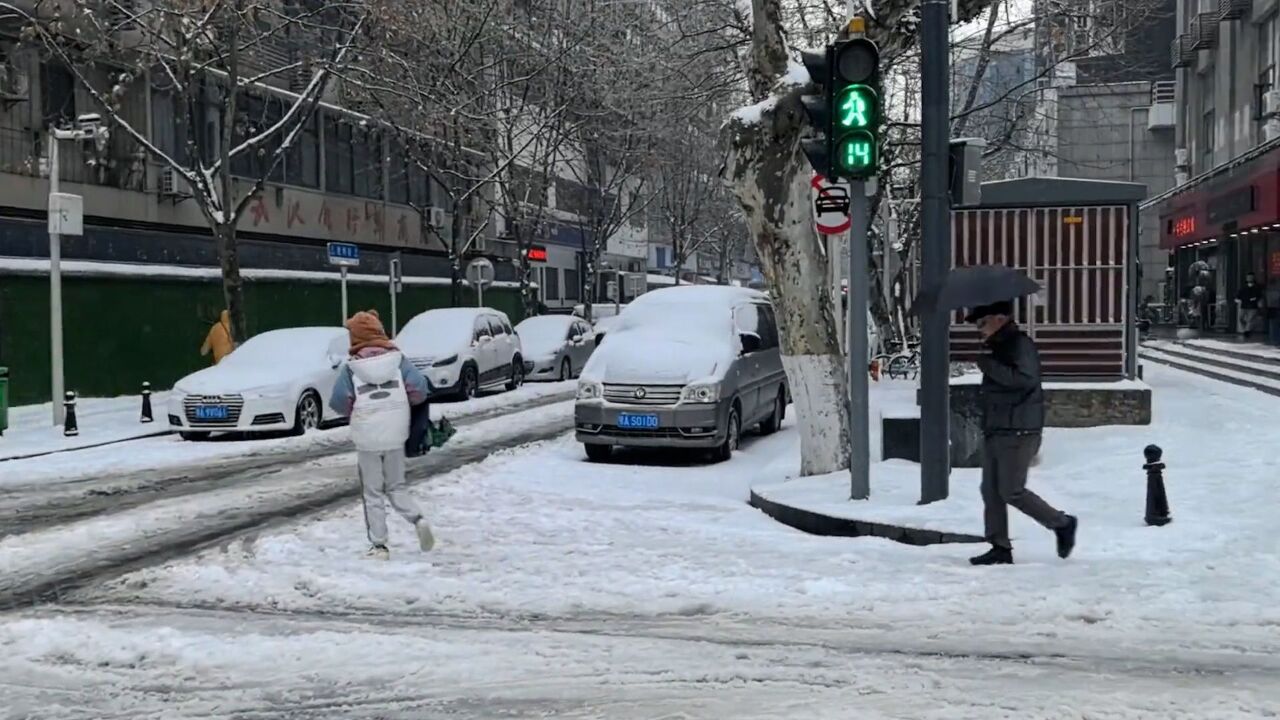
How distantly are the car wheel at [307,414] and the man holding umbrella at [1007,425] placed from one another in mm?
11108

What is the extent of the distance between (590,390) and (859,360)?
192 inches

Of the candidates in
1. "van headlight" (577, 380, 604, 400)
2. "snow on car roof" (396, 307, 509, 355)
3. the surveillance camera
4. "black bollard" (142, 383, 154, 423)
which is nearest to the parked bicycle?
"snow on car roof" (396, 307, 509, 355)

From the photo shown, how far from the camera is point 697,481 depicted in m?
12.3

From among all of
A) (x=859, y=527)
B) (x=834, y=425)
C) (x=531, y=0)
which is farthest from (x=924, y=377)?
(x=531, y=0)

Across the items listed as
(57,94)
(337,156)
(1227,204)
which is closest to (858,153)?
(57,94)

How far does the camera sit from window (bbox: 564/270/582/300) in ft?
184

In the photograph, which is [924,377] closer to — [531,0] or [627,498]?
[627,498]

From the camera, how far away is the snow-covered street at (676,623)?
5156mm

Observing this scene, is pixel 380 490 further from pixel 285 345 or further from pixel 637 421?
pixel 285 345

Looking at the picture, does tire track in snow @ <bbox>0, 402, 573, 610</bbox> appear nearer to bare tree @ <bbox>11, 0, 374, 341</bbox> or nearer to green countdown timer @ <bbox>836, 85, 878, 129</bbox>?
green countdown timer @ <bbox>836, 85, 878, 129</bbox>

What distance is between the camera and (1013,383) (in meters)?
7.30

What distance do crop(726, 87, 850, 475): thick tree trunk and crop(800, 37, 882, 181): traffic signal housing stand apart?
4.59 feet

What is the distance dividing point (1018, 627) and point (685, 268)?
6976 cm

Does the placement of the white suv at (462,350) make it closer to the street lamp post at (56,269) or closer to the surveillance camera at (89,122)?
the street lamp post at (56,269)
